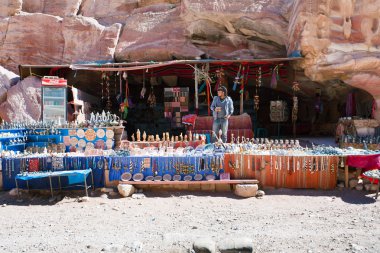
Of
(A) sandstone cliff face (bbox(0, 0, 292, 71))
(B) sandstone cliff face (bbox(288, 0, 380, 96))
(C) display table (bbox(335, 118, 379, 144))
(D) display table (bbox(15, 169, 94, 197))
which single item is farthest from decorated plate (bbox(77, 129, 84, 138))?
(C) display table (bbox(335, 118, 379, 144))

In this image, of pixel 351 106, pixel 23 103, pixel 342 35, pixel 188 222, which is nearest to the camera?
pixel 188 222

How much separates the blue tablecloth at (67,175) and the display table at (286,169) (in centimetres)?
293

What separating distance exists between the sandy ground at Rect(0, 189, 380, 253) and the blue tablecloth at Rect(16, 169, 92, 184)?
401mm

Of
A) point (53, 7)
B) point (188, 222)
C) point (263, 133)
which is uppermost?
point (53, 7)

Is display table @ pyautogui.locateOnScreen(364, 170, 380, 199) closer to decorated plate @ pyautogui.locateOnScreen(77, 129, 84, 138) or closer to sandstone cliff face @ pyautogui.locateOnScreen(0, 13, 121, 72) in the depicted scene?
decorated plate @ pyautogui.locateOnScreen(77, 129, 84, 138)

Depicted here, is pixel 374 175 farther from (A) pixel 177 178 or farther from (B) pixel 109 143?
(B) pixel 109 143

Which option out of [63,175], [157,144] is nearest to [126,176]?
[63,175]

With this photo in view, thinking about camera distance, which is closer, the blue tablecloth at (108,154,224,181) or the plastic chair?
the blue tablecloth at (108,154,224,181)

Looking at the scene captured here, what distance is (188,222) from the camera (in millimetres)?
5258

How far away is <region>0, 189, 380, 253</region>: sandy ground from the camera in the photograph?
4.45m

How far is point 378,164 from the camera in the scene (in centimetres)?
639

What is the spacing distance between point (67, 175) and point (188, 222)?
2712 mm

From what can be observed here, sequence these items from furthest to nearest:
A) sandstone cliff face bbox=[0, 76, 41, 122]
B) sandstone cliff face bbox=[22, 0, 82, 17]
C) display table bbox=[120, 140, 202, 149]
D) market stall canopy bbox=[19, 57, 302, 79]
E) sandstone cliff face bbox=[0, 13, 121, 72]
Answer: sandstone cliff face bbox=[22, 0, 82, 17], sandstone cliff face bbox=[0, 13, 121, 72], sandstone cliff face bbox=[0, 76, 41, 122], market stall canopy bbox=[19, 57, 302, 79], display table bbox=[120, 140, 202, 149]

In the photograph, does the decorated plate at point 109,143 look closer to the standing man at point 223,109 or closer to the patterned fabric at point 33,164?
the patterned fabric at point 33,164
